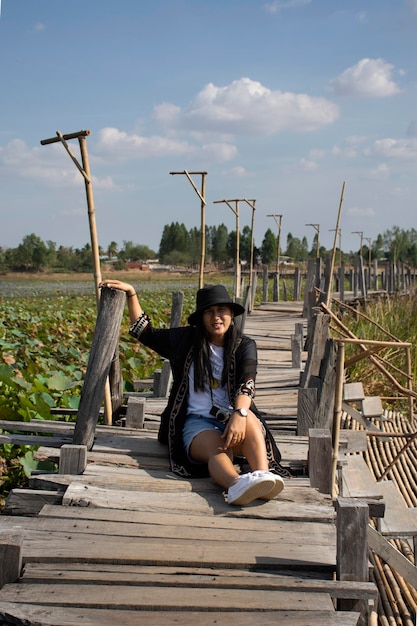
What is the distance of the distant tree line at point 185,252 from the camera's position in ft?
183

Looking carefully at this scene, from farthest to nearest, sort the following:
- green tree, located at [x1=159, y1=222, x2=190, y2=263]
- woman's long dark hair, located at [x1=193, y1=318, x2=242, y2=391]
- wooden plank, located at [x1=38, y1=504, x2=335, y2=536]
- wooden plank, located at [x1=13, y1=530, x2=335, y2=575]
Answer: green tree, located at [x1=159, y1=222, x2=190, y2=263] < woman's long dark hair, located at [x1=193, y1=318, x2=242, y2=391] < wooden plank, located at [x1=38, y1=504, x2=335, y2=536] < wooden plank, located at [x1=13, y1=530, x2=335, y2=575]

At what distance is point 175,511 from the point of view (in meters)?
3.48

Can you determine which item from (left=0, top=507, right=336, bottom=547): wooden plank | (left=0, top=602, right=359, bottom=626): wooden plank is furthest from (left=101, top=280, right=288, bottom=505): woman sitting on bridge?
(left=0, top=602, right=359, bottom=626): wooden plank

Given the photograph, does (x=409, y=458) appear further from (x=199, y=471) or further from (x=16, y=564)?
(x=16, y=564)

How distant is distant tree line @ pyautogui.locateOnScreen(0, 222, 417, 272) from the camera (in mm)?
55688

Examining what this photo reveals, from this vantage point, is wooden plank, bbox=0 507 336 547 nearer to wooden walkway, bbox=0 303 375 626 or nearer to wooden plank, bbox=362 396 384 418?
wooden walkway, bbox=0 303 375 626

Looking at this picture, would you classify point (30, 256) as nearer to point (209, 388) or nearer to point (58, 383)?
point (58, 383)

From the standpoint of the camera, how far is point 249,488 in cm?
342

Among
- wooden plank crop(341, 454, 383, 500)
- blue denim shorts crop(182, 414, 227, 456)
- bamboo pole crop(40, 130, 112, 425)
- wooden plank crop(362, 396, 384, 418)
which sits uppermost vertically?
bamboo pole crop(40, 130, 112, 425)

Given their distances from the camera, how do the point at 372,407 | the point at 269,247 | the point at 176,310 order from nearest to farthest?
the point at 372,407, the point at 176,310, the point at 269,247

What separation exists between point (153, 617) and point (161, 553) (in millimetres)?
402

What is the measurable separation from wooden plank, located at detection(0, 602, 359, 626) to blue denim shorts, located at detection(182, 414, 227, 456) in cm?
140

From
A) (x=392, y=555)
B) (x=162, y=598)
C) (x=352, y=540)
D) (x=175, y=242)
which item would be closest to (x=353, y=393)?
(x=392, y=555)

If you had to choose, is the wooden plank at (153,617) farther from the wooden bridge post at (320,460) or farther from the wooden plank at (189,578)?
the wooden bridge post at (320,460)
